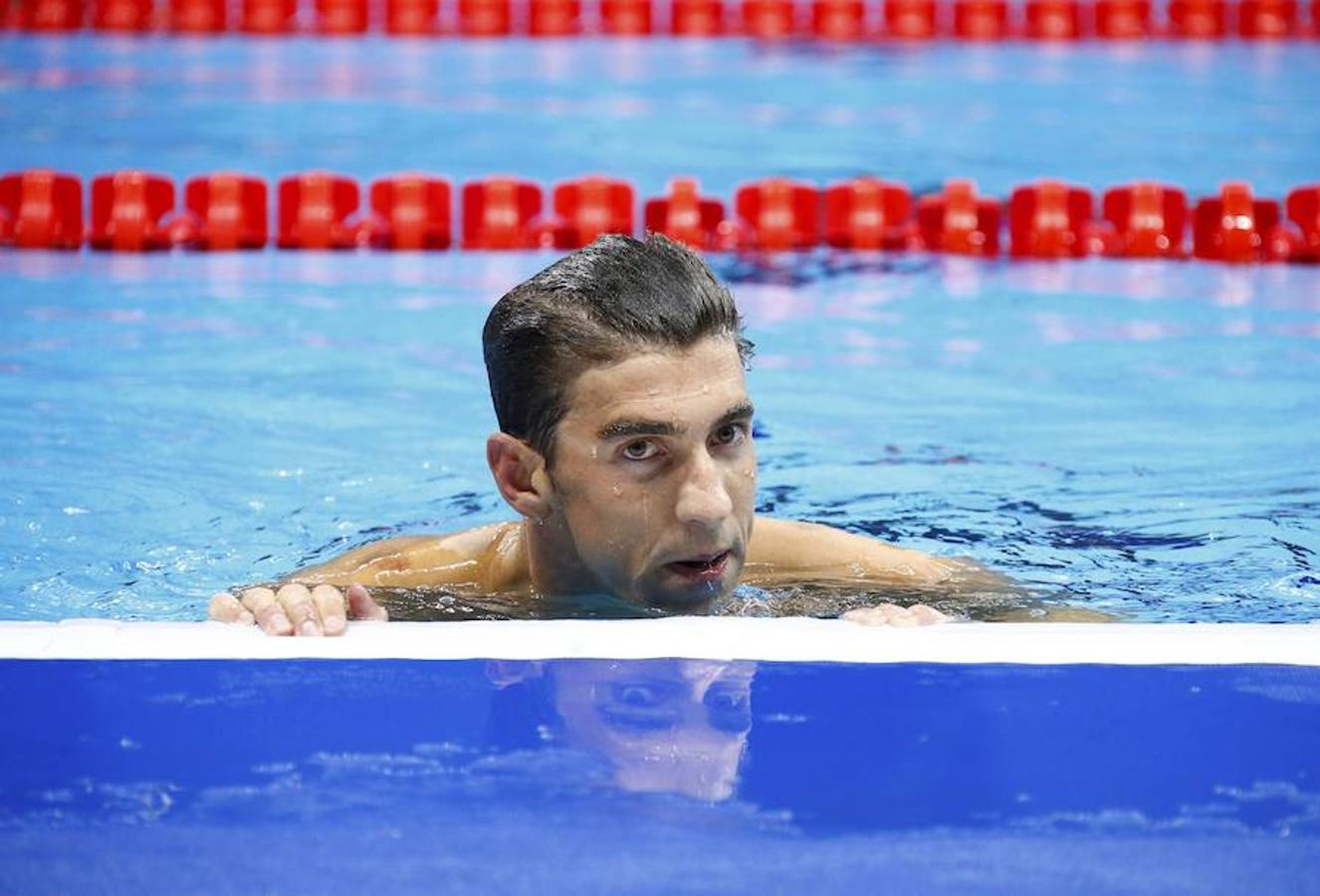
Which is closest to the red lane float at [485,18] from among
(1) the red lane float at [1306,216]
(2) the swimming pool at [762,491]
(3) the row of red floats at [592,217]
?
(2) the swimming pool at [762,491]

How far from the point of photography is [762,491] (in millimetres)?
5051

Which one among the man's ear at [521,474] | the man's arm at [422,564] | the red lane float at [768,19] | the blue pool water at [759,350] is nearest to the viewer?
the man's ear at [521,474]

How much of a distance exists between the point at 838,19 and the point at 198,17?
14.6 ft

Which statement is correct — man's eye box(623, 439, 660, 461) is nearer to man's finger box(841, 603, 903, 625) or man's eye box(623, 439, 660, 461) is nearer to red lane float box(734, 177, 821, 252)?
man's finger box(841, 603, 903, 625)

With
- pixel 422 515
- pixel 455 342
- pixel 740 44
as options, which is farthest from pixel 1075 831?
pixel 740 44

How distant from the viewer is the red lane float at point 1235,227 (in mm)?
7980

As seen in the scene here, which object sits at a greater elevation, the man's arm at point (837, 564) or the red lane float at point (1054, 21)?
the red lane float at point (1054, 21)

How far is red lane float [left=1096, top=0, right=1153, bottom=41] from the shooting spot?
13797 mm

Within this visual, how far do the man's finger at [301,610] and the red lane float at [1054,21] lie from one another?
1187 centimetres

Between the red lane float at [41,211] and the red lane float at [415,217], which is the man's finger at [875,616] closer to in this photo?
the red lane float at [415,217]

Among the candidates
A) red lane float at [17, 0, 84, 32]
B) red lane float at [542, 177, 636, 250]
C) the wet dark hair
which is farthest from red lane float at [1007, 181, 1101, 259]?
red lane float at [17, 0, 84, 32]

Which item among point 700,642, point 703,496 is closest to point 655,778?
point 700,642

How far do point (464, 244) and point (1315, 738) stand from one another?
21.1 feet

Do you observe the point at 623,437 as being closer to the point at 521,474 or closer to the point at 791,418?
the point at 521,474
